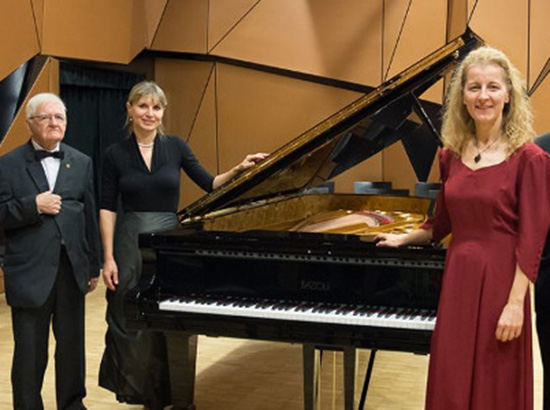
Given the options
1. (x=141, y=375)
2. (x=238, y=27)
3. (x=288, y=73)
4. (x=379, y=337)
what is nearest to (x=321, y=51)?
(x=288, y=73)

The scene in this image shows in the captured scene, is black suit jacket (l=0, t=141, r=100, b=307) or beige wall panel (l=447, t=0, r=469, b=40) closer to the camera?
black suit jacket (l=0, t=141, r=100, b=307)

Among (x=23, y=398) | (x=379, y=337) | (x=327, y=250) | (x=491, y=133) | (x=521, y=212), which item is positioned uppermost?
(x=491, y=133)

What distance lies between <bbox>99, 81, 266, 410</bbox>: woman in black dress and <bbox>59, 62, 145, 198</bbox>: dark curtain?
468cm

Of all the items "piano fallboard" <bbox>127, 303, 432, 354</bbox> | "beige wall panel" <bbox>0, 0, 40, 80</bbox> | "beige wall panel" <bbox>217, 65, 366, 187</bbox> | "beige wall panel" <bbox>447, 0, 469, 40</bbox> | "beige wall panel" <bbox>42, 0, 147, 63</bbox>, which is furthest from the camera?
"beige wall panel" <bbox>217, 65, 366, 187</bbox>

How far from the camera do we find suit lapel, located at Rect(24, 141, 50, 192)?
3350mm

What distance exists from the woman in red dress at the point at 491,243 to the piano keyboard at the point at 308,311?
0.46 metres

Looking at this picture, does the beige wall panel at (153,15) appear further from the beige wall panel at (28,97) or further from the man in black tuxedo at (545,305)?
the man in black tuxedo at (545,305)

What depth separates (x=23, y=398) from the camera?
3.40 m

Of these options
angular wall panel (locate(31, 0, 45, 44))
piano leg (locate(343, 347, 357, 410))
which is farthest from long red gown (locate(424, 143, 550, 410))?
angular wall panel (locate(31, 0, 45, 44))

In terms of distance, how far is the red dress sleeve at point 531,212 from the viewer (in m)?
2.13

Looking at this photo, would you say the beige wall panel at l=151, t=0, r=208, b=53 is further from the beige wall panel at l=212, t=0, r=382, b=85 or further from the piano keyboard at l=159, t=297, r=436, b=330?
the piano keyboard at l=159, t=297, r=436, b=330

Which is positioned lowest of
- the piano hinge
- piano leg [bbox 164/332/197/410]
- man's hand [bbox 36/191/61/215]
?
piano leg [bbox 164/332/197/410]

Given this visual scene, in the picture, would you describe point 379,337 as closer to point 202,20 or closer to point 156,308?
point 156,308

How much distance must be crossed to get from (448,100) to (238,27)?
25.2ft
